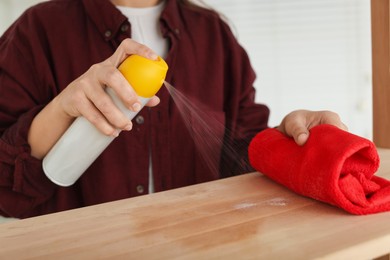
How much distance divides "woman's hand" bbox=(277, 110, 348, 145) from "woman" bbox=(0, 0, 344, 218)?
0.25 m

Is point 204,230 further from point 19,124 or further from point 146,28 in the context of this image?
point 146,28

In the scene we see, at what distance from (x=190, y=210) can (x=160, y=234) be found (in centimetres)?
7

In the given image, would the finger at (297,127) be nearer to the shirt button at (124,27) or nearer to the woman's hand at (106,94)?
the woman's hand at (106,94)

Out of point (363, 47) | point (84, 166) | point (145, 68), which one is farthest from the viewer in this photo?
point (363, 47)

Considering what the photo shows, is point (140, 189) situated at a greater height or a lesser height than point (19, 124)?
lesser

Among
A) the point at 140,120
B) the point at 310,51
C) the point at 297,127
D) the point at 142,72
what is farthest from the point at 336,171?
the point at 310,51

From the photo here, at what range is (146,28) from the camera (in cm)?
85

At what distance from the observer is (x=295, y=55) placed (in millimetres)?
1508

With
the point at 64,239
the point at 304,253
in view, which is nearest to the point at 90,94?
the point at 64,239

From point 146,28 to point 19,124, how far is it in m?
0.30

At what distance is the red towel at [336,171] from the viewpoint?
17.9 inches

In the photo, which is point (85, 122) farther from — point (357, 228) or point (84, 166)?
point (357, 228)

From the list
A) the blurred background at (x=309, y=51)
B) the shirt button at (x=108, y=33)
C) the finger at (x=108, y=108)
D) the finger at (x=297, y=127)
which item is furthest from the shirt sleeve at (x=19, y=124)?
the blurred background at (x=309, y=51)

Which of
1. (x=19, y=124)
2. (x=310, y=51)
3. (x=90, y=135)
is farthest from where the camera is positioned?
(x=310, y=51)
